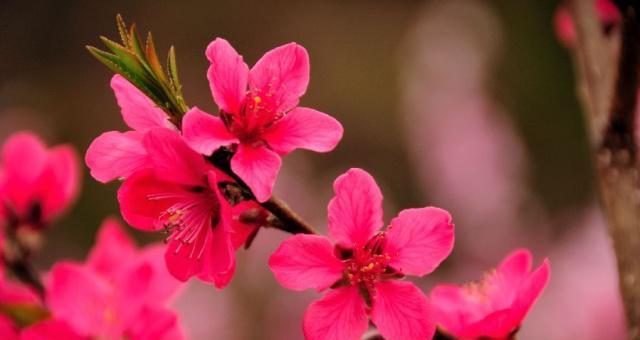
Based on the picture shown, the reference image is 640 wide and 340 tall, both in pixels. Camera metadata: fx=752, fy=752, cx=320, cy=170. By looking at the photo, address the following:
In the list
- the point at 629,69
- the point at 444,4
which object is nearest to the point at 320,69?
the point at 444,4

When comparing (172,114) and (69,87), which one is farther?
(69,87)

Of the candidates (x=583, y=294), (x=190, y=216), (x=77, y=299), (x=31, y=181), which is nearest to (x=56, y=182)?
(x=31, y=181)

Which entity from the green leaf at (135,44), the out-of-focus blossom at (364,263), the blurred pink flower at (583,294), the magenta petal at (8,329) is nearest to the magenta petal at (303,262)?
the out-of-focus blossom at (364,263)

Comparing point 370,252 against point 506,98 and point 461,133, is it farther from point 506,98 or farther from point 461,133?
point 506,98

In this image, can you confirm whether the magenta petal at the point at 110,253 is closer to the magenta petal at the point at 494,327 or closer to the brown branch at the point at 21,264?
the brown branch at the point at 21,264

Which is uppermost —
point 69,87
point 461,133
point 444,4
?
point 444,4
